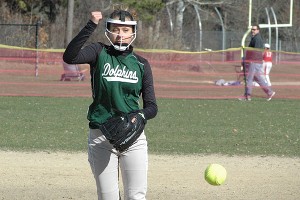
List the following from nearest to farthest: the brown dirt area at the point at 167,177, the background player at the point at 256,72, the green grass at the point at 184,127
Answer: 1. the brown dirt area at the point at 167,177
2. the green grass at the point at 184,127
3. the background player at the point at 256,72

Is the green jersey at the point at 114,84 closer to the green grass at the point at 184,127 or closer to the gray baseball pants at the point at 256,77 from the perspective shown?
the green grass at the point at 184,127

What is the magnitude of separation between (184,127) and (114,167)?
8661 millimetres

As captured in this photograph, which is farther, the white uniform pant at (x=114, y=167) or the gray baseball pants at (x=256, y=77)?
the gray baseball pants at (x=256, y=77)

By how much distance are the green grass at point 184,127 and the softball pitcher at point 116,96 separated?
222 inches

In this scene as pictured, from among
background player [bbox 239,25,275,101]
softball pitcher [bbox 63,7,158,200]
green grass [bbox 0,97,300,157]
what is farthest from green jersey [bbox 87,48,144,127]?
background player [bbox 239,25,275,101]

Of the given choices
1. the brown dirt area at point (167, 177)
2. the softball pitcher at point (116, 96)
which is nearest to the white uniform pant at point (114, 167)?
the softball pitcher at point (116, 96)

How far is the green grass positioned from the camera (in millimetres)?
11758

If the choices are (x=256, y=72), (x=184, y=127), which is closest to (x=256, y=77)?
(x=256, y=72)

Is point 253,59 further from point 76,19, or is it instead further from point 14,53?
point 76,19

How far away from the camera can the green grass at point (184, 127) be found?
1176 centimetres

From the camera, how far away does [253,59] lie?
21.7 m

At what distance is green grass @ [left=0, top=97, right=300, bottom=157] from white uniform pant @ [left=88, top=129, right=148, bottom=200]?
18.5 ft

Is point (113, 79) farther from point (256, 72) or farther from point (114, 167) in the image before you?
point (256, 72)

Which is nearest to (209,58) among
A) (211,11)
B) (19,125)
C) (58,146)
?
(19,125)
